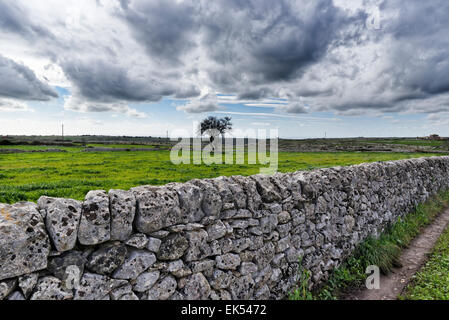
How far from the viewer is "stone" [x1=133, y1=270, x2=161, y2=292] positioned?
280cm

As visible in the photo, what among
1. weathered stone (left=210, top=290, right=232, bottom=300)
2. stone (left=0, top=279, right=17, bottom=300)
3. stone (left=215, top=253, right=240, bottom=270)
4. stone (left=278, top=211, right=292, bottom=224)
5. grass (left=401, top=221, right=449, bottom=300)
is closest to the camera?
stone (left=0, top=279, right=17, bottom=300)

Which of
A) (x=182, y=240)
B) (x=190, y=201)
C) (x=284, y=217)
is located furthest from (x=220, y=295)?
(x=284, y=217)

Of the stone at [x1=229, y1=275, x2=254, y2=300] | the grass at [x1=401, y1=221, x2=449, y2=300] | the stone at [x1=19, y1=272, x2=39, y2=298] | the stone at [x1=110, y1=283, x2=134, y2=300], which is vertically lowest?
the grass at [x1=401, y1=221, x2=449, y2=300]

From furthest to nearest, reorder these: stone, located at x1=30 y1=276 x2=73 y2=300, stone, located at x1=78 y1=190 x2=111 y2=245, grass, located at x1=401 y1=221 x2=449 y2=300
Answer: grass, located at x1=401 y1=221 x2=449 y2=300 → stone, located at x1=78 y1=190 x2=111 y2=245 → stone, located at x1=30 y1=276 x2=73 y2=300

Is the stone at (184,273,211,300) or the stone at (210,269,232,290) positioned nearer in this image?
the stone at (184,273,211,300)

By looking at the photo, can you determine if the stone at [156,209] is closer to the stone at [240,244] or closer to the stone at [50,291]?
the stone at [50,291]

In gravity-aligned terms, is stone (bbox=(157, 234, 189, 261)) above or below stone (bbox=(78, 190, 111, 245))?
below

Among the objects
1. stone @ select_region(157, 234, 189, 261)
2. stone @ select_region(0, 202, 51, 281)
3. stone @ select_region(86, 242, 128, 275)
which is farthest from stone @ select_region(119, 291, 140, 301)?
stone @ select_region(0, 202, 51, 281)

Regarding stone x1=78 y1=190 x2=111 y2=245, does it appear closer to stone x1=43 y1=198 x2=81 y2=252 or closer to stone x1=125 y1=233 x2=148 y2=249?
stone x1=43 y1=198 x2=81 y2=252

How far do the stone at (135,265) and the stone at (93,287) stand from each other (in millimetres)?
118

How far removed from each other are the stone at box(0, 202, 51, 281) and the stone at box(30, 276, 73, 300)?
0.49ft

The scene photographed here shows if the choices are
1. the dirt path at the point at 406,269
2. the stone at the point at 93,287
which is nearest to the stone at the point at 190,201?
the stone at the point at 93,287

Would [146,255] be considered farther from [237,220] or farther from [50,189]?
[50,189]
